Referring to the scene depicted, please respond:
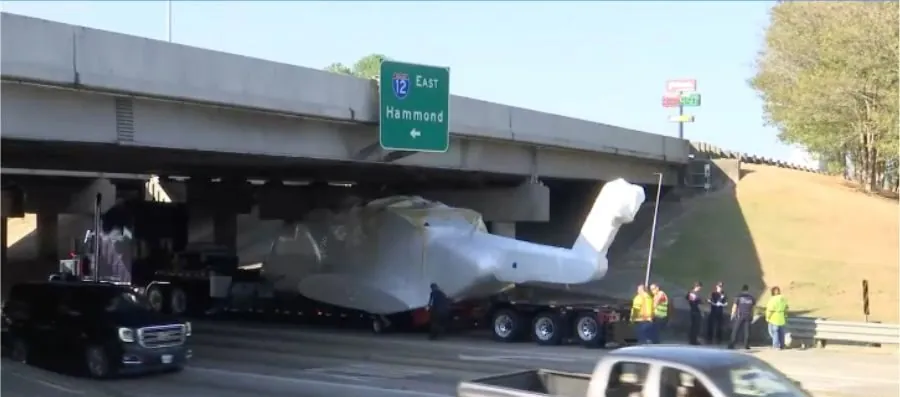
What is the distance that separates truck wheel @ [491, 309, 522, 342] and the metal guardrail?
6.37 m

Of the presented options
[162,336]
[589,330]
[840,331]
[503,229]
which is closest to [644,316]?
[589,330]

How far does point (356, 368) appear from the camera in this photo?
21.0 m

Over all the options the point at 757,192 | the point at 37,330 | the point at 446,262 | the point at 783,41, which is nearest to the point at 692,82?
A: the point at 783,41

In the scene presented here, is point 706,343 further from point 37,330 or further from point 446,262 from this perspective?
point 37,330

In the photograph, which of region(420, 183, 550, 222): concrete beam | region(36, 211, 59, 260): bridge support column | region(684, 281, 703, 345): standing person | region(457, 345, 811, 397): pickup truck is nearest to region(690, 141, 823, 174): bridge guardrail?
region(420, 183, 550, 222): concrete beam

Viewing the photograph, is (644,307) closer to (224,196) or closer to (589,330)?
(589,330)

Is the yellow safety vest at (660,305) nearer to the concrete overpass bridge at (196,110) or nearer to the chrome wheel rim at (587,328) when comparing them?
the chrome wheel rim at (587,328)

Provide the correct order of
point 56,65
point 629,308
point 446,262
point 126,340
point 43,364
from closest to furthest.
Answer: point 56,65 → point 126,340 → point 43,364 → point 629,308 → point 446,262

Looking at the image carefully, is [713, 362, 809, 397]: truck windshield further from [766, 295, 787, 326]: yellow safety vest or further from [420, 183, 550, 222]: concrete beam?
[420, 183, 550, 222]: concrete beam

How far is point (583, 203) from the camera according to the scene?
42.4 metres

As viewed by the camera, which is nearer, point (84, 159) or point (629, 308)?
point (629, 308)

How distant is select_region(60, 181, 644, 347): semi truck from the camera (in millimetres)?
27000

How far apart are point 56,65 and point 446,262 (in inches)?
515

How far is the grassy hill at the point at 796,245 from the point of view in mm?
35188
